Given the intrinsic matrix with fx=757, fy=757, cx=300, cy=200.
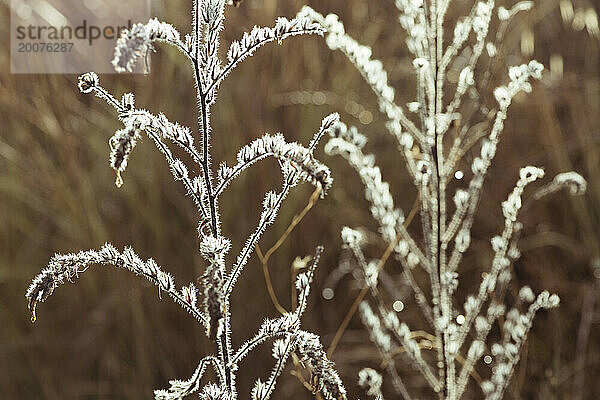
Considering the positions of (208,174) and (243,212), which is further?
(243,212)

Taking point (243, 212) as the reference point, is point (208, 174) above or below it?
below

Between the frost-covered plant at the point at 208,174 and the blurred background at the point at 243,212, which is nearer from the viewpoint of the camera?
the frost-covered plant at the point at 208,174

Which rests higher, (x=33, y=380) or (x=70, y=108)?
(x=70, y=108)

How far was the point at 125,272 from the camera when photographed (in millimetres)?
2010

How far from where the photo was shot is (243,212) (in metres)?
2.11

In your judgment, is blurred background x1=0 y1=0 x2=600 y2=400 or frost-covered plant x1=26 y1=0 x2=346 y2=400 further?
blurred background x1=0 y1=0 x2=600 y2=400

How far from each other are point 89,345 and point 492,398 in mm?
1220

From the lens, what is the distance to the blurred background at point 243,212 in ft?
6.49

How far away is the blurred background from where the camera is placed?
1979 millimetres

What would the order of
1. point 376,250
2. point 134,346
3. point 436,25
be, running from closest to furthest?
1. point 436,25
2. point 134,346
3. point 376,250

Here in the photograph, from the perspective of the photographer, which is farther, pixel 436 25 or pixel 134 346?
pixel 134 346

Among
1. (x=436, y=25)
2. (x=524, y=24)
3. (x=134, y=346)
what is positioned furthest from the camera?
(x=524, y=24)

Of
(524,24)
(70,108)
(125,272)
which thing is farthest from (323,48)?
(125,272)

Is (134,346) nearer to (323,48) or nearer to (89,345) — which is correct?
(89,345)
